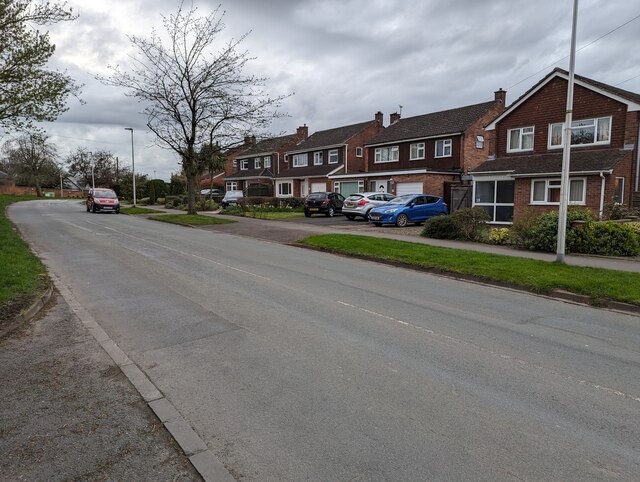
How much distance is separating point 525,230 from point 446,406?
Result: 12649 mm

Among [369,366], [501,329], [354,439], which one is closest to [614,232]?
[501,329]

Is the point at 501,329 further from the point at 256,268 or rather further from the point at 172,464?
the point at 256,268

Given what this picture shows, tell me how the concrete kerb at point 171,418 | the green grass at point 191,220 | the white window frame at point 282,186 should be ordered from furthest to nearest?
1. the white window frame at point 282,186
2. the green grass at point 191,220
3. the concrete kerb at point 171,418

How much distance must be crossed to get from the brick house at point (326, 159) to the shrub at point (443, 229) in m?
20.2

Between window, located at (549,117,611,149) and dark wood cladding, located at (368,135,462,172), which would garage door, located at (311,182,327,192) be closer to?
dark wood cladding, located at (368,135,462,172)

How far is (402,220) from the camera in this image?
77.7ft

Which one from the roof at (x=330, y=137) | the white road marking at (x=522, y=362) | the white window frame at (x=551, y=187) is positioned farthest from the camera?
the roof at (x=330, y=137)

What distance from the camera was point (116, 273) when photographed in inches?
405

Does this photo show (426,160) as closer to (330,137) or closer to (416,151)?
(416,151)

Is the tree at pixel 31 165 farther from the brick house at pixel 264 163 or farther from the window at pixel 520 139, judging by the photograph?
the window at pixel 520 139

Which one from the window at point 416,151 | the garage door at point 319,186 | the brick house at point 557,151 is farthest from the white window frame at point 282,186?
the brick house at point 557,151

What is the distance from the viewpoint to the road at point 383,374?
330 centimetres

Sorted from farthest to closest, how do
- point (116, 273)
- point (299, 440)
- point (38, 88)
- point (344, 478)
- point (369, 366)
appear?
point (38, 88)
point (116, 273)
point (369, 366)
point (299, 440)
point (344, 478)

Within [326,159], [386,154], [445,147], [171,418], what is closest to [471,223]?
[171,418]
